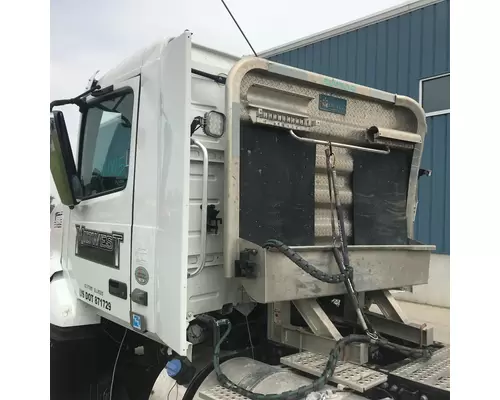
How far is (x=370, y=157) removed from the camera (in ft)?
9.70

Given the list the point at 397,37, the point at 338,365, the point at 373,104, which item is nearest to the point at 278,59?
the point at 397,37

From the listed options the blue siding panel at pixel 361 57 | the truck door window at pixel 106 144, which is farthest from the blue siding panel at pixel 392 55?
the truck door window at pixel 106 144

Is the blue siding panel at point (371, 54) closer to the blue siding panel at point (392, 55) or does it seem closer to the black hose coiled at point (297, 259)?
the blue siding panel at point (392, 55)

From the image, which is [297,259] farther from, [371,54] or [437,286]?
[371,54]

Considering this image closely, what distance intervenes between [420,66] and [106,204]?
6144 millimetres

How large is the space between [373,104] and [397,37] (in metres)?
5.15

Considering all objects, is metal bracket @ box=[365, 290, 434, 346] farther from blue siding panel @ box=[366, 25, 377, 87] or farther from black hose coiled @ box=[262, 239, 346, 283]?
blue siding panel @ box=[366, 25, 377, 87]

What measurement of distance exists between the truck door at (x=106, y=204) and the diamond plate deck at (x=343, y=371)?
0.95 meters

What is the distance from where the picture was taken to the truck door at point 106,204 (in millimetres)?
2551

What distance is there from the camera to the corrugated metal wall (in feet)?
22.7

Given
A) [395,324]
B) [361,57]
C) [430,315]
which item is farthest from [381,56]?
[395,324]

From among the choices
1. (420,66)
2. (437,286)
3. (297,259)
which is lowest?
(437,286)

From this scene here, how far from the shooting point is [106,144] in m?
2.97

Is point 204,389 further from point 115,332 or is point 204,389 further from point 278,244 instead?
point 115,332
